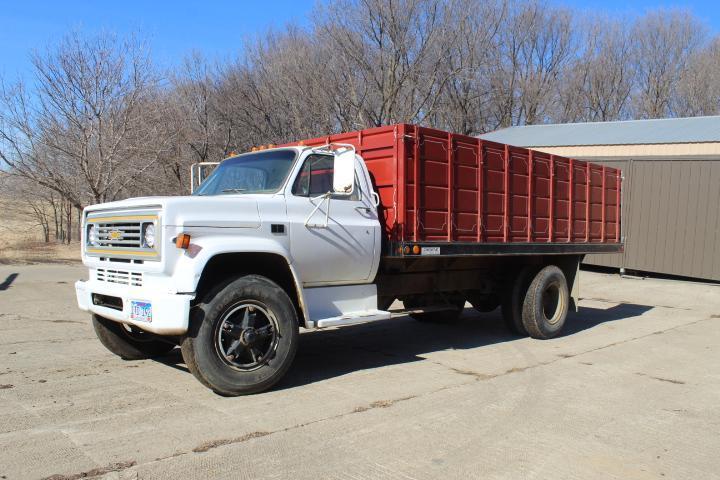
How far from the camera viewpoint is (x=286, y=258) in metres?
5.98

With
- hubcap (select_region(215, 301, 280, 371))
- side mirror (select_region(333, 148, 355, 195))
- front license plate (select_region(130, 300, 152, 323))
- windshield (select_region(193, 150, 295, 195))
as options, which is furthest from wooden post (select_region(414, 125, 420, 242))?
front license plate (select_region(130, 300, 152, 323))

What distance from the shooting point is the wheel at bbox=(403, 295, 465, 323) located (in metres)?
8.24

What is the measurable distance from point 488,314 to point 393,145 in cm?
571

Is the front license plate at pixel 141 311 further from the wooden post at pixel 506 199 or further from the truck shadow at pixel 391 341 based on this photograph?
the wooden post at pixel 506 199

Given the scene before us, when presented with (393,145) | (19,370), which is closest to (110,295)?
(19,370)

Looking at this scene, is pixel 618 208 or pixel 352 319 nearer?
pixel 352 319

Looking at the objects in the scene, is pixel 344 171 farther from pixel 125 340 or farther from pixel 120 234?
pixel 125 340

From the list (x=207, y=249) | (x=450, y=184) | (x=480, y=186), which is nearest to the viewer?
(x=207, y=249)

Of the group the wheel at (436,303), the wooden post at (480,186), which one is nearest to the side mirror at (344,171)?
the wooden post at (480,186)

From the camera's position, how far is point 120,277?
19.2 feet

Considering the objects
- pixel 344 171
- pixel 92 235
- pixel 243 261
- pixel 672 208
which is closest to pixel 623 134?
pixel 672 208

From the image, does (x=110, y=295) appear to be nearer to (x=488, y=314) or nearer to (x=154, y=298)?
(x=154, y=298)

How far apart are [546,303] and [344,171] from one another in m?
4.75

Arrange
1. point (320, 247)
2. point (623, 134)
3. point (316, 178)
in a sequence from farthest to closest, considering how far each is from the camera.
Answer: point (623, 134) < point (316, 178) < point (320, 247)
